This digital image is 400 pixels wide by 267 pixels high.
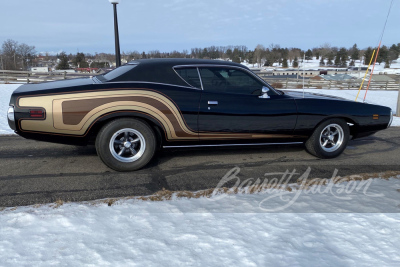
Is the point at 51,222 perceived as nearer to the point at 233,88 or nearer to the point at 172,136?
the point at 172,136

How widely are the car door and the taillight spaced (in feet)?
6.26

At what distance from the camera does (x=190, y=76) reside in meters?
4.14

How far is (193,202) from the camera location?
3057 millimetres

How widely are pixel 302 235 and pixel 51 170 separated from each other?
3.15m

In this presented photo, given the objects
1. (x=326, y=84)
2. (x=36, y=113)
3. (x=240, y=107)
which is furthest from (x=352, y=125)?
(x=326, y=84)

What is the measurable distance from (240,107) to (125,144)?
160 centimetres

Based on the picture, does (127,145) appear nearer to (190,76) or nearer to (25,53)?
(190,76)

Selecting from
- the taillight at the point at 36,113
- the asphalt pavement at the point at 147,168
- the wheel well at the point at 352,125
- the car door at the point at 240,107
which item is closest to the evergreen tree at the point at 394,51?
the wheel well at the point at 352,125

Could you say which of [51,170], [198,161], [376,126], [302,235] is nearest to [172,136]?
[198,161]

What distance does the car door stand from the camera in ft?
13.5

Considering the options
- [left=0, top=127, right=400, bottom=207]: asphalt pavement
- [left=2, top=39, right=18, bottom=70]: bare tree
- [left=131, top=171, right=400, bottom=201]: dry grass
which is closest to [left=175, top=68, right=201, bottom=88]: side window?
[left=0, top=127, right=400, bottom=207]: asphalt pavement

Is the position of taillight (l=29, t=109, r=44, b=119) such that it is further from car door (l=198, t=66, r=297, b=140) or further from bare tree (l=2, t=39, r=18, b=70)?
bare tree (l=2, t=39, r=18, b=70)

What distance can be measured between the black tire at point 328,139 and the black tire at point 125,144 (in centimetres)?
241

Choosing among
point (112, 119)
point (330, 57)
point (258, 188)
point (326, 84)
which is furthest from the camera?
point (330, 57)
